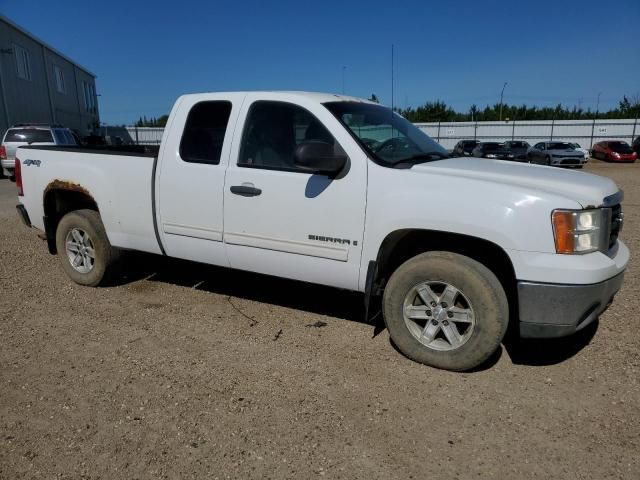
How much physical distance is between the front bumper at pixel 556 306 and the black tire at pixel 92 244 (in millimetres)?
4010

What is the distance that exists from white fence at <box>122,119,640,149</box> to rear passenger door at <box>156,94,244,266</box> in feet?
116

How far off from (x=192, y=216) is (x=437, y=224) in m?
2.16

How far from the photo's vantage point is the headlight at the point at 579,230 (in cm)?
304

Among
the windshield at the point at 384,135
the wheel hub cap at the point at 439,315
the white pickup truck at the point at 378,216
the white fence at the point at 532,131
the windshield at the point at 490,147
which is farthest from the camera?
the white fence at the point at 532,131

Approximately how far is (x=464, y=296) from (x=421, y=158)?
122cm

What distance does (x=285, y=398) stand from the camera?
10.6 feet

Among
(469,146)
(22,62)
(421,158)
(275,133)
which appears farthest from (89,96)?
(421,158)

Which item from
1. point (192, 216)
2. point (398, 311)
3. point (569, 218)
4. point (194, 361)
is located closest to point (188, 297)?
point (192, 216)

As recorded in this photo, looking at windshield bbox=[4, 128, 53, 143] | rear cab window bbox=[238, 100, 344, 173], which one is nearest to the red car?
windshield bbox=[4, 128, 53, 143]

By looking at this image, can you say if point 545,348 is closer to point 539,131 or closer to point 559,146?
point 559,146

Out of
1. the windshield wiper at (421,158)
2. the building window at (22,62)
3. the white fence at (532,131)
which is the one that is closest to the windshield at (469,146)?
the white fence at (532,131)

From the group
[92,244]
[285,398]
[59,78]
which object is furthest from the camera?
[59,78]

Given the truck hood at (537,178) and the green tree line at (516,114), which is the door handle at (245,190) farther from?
the green tree line at (516,114)

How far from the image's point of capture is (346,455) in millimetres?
2678
